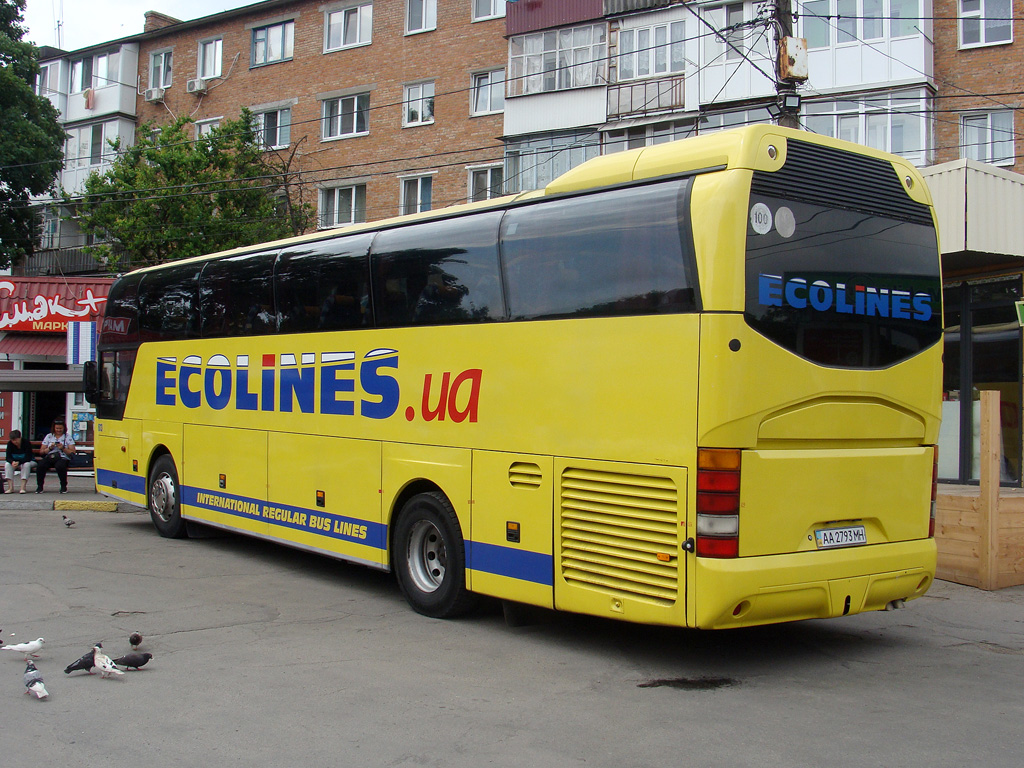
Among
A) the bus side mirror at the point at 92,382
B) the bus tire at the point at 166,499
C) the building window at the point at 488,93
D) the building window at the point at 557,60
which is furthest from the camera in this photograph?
the building window at the point at 488,93

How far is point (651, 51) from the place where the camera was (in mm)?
27562

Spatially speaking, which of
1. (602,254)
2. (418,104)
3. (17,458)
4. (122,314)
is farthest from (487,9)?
(602,254)

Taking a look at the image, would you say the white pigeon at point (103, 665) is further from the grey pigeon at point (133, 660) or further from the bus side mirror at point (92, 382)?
the bus side mirror at point (92, 382)

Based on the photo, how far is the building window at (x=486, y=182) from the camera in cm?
3138

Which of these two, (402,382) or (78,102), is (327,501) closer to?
(402,382)

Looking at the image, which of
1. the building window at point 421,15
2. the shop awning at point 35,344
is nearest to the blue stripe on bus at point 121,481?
the shop awning at point 35,344

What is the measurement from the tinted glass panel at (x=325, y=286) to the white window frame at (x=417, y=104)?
2375cm

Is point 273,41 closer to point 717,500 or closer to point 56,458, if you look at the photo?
point 56,458

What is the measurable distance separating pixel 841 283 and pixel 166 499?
33.5 feet

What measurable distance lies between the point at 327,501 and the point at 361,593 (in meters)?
1.02

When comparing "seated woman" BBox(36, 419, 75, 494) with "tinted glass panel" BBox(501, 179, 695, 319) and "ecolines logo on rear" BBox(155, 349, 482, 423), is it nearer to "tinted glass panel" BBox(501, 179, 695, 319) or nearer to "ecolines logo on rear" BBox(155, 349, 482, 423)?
"ecolines logo on rear" BBox(155, 349, 482, 423)

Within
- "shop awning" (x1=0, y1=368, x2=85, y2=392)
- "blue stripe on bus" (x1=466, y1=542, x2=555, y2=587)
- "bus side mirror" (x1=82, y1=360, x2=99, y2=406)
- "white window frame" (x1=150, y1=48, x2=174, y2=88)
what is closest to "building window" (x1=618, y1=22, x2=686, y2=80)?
"shop awning" (x1=0, y1=368, x2=85, y2=392)

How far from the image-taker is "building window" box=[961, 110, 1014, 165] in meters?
25.6

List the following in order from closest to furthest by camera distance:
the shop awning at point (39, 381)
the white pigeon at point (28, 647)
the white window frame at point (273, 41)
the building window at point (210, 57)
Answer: the white pigeon at point (28, 647) → the shop awning at point (39, 381) → the white window frame at point (273, 41) → the building window at point (210, 57)
